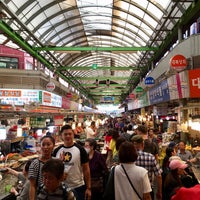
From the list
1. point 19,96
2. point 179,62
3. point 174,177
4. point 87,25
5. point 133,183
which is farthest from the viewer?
point 87,25

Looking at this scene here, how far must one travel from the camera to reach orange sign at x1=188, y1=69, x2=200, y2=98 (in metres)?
8.79

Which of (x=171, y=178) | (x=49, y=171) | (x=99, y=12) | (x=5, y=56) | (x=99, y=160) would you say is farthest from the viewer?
(x=5, y=56)

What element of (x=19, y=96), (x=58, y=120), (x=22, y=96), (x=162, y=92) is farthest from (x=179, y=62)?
(x=19, y=96)

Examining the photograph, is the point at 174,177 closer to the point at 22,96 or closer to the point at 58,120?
the point at 58,120

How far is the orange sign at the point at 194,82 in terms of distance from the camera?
8.79 metres

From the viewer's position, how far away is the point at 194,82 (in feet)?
29.0

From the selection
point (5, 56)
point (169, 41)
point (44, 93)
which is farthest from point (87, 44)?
point (169, 41)

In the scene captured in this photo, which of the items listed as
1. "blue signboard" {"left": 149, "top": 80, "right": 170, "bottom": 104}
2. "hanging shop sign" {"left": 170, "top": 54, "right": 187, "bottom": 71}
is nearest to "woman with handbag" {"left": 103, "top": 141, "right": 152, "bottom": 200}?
"hanging shop sign" {"left": 170, "top": 54, "right": 187, "bottom": 71}

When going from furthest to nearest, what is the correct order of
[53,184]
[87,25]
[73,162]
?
[87,25]
[73,162]
[53,184]

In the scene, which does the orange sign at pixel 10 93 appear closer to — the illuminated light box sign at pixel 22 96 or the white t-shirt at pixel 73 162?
the illuminated light box sign at pixel 22 96

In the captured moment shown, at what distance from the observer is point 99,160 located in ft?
18.2

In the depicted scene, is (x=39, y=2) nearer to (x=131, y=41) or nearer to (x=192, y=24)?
(x=192, y=24)

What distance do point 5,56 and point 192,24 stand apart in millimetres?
15662

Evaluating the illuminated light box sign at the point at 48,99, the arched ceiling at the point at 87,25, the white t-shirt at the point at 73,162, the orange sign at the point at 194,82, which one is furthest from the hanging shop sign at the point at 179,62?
the illuminated light box sign at the point at 48,99
